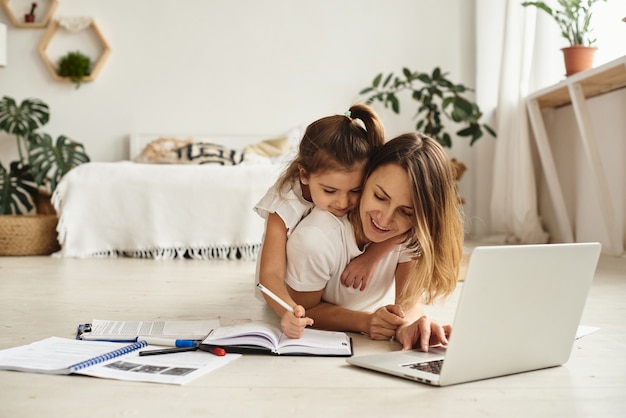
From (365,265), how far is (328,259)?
3.8 inches

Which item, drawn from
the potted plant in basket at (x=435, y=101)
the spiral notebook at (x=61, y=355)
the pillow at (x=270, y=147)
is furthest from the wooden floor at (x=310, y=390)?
the pillow at (x=270, y=147)

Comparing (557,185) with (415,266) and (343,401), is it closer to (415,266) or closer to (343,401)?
(415,266)

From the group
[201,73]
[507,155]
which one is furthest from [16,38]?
[507,155]

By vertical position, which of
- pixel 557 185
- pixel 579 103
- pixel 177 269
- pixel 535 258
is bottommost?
pixel 177 269

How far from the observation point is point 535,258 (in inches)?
47.8

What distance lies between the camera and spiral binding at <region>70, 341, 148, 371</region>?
1.33 m

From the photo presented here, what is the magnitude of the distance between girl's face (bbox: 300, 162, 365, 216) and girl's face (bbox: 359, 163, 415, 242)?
1.6 inches

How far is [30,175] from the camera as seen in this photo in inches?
172

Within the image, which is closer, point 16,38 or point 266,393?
point 266,393

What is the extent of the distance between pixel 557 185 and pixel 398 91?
4.37 ft

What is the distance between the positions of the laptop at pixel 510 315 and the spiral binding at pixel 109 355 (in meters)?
0.45

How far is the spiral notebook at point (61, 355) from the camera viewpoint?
4.40ft

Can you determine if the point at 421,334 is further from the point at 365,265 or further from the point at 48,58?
the point at 48,58

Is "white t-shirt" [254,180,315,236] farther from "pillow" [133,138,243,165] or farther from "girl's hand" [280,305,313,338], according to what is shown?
"pillow" [133,138,243,165]
